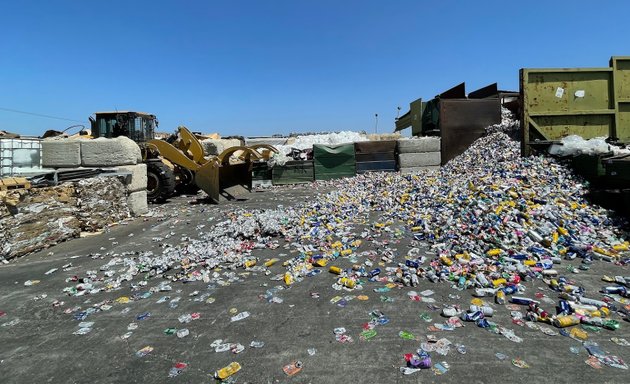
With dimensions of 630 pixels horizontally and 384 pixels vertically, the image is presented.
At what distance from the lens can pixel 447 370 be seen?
2391mm

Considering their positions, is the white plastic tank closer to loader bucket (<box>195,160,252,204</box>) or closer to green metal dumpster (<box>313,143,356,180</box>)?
loader bucket (<box>195,160,252,204</box>)

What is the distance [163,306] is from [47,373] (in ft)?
3.74

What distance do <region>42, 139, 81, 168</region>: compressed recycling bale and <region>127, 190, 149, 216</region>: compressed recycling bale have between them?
1.44 m

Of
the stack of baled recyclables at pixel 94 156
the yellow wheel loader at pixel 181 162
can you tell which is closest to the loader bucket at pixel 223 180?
the yellow wheel loader at pixel 181 162

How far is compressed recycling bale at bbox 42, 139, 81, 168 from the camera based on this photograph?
8258 millimetres

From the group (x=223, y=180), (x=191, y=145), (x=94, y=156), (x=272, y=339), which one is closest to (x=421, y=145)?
(x=223, y=180)

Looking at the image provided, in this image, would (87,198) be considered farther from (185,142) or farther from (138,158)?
(185,142)

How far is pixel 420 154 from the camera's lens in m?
14.1

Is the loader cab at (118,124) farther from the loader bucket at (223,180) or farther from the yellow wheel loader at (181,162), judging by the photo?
the loader bucket at (223,180)

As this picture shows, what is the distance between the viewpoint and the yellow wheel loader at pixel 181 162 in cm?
993

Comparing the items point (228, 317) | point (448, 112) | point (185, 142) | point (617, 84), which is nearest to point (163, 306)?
point (228, 317)

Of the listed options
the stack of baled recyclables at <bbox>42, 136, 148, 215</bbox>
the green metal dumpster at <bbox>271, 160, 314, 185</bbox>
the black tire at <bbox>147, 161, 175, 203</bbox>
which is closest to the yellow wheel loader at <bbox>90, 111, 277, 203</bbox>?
the black tire at <bbox>147, 161, 175, 203</bbox>

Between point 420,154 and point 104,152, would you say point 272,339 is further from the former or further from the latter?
point 420,154

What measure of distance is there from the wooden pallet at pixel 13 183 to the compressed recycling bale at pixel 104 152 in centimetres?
241
